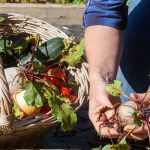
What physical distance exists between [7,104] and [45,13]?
304 centimetres

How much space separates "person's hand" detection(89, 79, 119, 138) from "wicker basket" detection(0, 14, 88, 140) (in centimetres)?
19

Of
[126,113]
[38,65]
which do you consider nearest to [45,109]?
[38,65]

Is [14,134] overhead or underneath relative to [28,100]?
underneath

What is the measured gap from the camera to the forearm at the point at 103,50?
2020 millimetres

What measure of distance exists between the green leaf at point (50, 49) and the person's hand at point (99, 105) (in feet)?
1.57

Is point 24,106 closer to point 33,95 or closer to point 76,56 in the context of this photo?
point 33,95

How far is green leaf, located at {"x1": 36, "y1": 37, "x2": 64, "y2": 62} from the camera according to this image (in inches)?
96.3

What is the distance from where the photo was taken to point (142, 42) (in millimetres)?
2533

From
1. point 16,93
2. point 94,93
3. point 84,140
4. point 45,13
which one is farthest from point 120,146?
point 45,13

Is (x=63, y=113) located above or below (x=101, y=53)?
below

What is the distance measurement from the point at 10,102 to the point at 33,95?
0.34 feet

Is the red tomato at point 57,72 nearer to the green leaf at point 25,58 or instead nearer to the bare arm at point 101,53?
the green leaf at point 25,58

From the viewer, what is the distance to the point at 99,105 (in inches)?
74.3

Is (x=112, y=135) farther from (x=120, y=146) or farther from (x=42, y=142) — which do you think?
(x=42, y=142)
